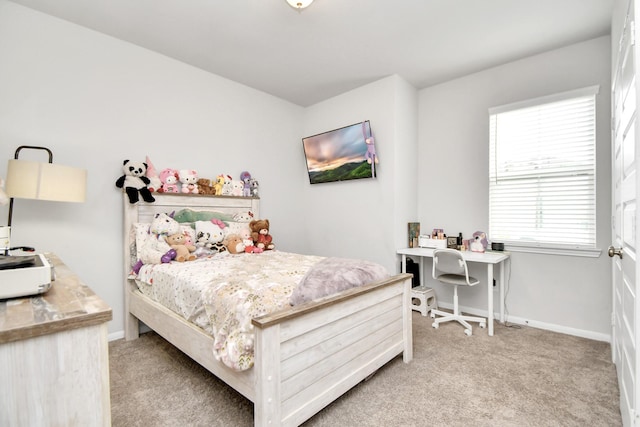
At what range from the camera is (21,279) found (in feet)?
3.03

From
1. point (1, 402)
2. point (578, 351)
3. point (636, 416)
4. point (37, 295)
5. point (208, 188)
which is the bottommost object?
point (578, 351)

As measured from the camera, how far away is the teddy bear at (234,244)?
3.04m

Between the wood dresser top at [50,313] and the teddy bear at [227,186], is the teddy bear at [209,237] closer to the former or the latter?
the teddy bear at [227,186]

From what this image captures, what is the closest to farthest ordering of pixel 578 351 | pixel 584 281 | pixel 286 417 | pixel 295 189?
1. pixel 286 417
2. pixel 578 351
3. pixel 584 281
4. pixel 295 189

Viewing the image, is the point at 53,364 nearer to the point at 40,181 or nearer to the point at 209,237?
the point at 40,181

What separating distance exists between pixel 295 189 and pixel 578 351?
349 cm

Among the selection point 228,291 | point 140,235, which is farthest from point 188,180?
point 228,291

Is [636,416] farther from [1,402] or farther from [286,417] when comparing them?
[1,402]

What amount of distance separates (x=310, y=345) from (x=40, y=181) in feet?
6.40

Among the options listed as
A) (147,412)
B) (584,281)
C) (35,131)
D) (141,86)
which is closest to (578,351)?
(584,281)

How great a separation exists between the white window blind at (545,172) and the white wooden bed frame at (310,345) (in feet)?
5.54

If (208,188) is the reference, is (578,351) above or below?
below

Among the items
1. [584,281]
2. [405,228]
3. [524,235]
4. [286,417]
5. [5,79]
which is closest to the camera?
[286,417]

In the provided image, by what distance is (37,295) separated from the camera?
3.20 ft
